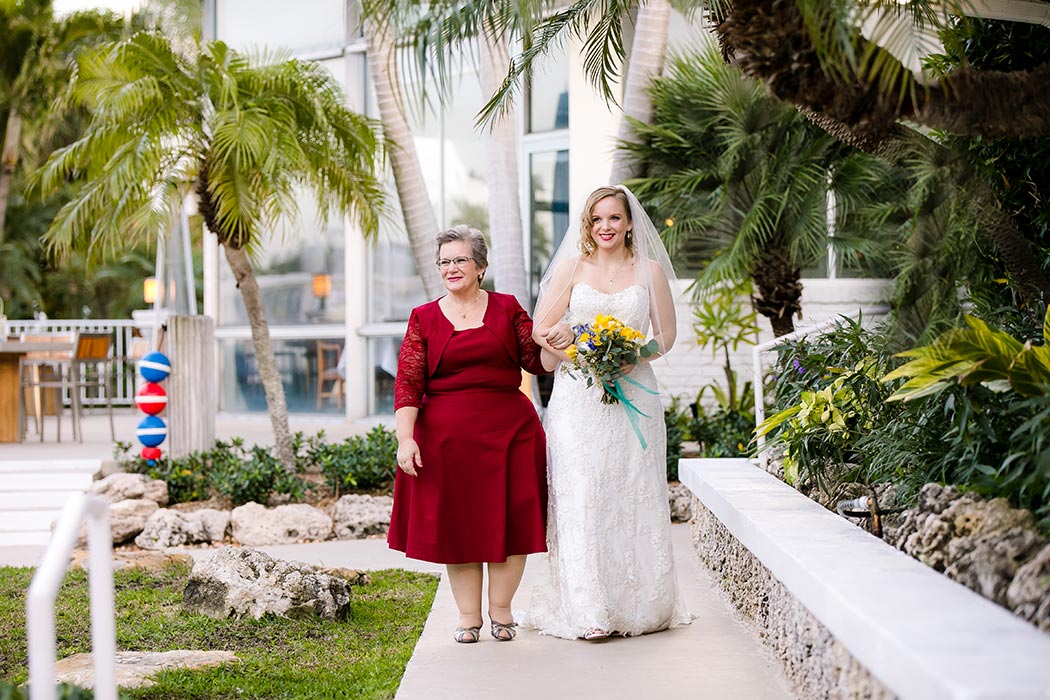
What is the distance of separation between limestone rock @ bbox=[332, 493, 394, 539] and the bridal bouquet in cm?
372

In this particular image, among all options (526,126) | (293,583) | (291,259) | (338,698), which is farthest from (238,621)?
(291,259)

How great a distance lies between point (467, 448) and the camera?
5066 mm

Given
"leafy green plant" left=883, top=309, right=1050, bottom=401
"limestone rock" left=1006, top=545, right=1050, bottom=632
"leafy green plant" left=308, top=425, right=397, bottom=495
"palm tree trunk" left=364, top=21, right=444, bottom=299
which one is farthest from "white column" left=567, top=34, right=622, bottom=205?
"limestone rock" left=1006, top=545, right=1050, bottom=632

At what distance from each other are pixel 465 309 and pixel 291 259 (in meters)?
11.1

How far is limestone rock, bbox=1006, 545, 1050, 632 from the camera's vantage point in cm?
276

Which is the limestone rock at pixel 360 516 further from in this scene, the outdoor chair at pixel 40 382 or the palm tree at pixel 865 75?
the outdoor chair at pixel 40 382

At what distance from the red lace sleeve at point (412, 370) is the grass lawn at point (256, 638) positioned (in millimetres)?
1141

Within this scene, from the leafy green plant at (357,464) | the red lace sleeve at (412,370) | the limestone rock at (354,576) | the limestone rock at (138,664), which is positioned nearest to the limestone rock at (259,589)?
the limestone rock at (138,664)

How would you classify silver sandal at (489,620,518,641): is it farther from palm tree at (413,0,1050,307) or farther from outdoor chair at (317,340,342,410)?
outdoor chair at (317,340,342,410)

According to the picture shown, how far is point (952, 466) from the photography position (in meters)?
4.25

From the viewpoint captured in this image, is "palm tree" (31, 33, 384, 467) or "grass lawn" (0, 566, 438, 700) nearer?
"grass lawn" (0, 566, 438, 700)

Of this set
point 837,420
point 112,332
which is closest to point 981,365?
point 837,420

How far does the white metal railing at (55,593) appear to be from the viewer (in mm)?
2162

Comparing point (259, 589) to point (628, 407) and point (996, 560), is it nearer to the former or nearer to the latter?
point (628, 407)
